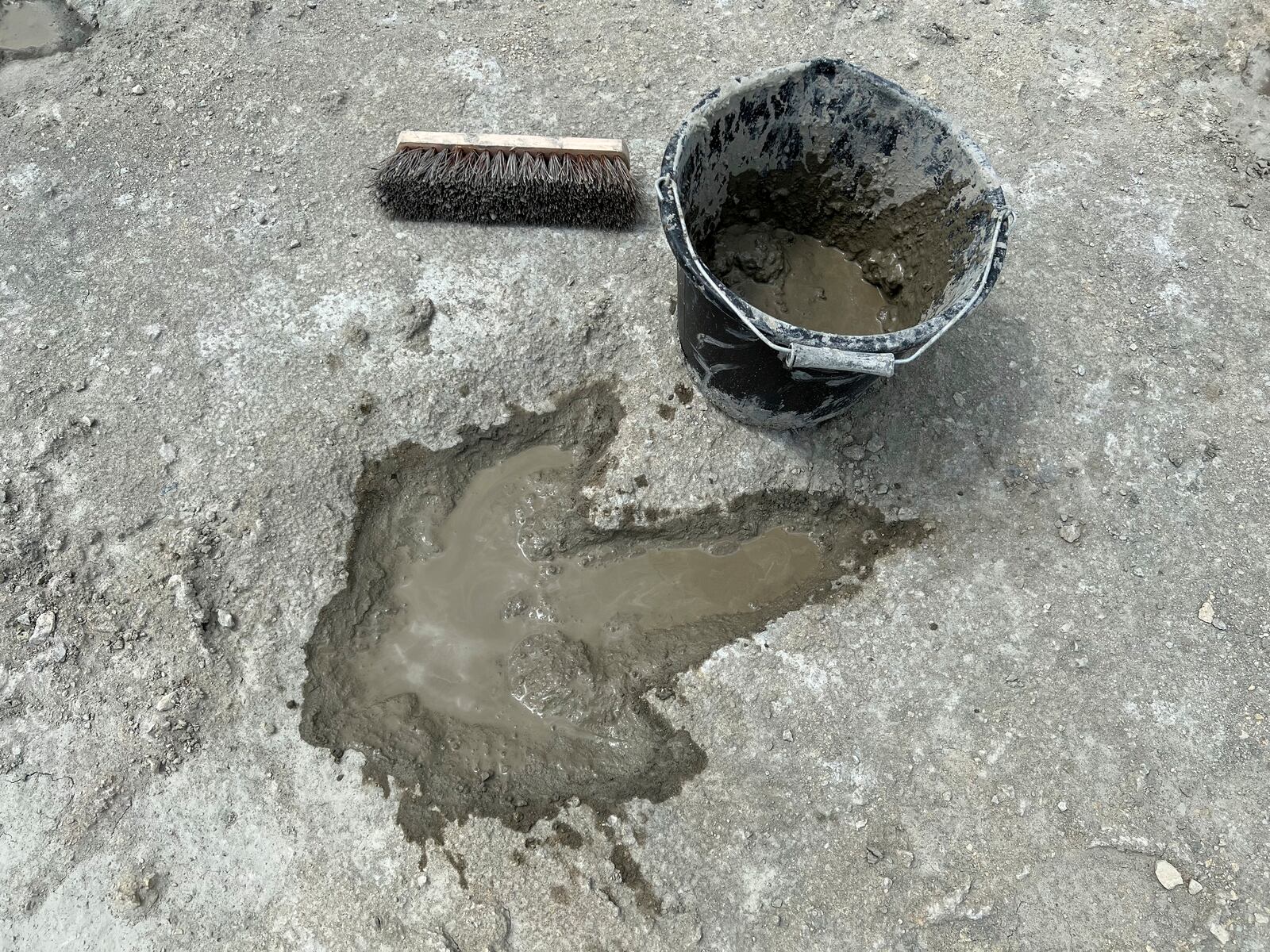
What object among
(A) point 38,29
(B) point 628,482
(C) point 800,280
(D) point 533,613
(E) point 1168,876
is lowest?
(E) point 1168,876

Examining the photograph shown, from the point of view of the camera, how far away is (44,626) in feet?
8.13

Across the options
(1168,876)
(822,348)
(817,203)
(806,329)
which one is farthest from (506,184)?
(1168,876)

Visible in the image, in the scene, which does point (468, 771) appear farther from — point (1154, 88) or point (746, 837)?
point (1154, 88)

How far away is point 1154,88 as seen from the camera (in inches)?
147

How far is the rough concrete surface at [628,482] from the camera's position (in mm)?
2285


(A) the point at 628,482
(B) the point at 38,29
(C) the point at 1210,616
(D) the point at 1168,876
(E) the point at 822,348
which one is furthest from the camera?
(B) the point at 38,29

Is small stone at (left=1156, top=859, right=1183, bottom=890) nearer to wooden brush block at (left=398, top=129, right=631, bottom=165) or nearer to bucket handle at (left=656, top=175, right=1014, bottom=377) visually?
bucket handle at (left=656, top=175, right=1014, bottom=377)

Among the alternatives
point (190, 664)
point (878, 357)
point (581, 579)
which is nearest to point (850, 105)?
point (878, 357)

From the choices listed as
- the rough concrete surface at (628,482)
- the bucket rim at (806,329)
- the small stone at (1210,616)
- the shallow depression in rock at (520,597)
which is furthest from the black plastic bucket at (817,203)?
the small stone at (1210,616)

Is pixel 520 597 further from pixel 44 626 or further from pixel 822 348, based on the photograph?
pixel 44 626

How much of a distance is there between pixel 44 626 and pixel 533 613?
1.57m

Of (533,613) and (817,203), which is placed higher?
(817,203)

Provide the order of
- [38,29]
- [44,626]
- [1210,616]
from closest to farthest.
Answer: [44,626] < [1210,616] < [38,29]

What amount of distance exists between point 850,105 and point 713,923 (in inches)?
107
